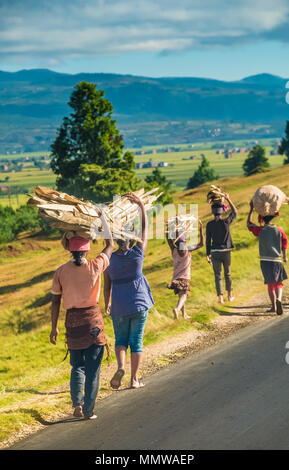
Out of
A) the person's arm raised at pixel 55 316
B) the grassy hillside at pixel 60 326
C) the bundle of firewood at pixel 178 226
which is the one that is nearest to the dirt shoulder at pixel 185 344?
the grassy hillside at pixel 60 326

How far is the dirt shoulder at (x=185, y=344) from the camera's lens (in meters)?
8.45

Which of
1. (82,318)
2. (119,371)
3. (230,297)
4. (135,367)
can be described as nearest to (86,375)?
(82,318)

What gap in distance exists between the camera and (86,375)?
8.05 metres

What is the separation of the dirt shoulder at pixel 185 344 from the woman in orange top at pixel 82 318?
59 centimetres

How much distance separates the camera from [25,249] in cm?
6116

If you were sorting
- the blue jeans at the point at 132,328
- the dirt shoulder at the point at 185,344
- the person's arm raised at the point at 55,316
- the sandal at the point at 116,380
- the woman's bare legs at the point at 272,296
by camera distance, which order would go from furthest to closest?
1. the woman's bare legs at the point at 272,296
2. the blue jeans at the point at 132,328
3. the sandal at the point at 116,380
4. the dirt shoulder at the point at 185,344
5. the person's arm raised at the point at 55,316

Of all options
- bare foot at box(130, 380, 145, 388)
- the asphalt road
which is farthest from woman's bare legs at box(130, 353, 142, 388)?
the asphalt road

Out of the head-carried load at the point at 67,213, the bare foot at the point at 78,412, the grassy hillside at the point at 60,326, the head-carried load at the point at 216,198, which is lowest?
the grassy hillside at the point at 60,326

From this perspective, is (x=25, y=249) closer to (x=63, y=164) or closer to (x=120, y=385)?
(x=63, y=164)

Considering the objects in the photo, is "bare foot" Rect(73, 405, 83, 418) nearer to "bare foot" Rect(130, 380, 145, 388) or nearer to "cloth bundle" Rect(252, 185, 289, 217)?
"bare foot" Rect(130, 380, 145, 388)

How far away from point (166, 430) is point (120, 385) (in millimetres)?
1848

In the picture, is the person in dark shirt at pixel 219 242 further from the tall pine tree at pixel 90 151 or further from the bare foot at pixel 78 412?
the tall pine tree at pixel 90 151

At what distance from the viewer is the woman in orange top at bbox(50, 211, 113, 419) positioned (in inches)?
314

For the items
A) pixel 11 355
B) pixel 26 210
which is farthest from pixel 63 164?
pixel 26 210
